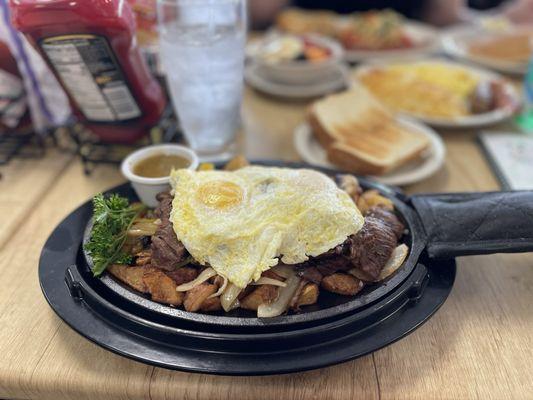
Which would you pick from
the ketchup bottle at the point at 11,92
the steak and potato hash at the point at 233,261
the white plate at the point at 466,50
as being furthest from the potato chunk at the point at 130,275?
the white plate at the point at 466,50

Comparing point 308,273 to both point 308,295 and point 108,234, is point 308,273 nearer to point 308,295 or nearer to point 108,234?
point 308,295

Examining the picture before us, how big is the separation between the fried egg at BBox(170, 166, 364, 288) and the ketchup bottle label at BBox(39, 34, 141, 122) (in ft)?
2.30

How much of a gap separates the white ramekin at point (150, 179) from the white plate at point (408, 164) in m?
0.65

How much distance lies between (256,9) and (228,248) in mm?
3550

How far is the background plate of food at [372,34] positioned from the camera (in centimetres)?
334

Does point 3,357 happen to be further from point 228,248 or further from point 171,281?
point 228,248

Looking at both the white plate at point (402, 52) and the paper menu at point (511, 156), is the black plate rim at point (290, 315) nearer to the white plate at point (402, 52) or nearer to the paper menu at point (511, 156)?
the paper menu at point (511, 156)

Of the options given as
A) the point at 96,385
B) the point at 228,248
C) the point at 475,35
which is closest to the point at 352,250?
the point at 228,248

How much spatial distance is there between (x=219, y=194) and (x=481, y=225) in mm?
785

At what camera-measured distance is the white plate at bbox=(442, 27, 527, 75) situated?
10.2 ft

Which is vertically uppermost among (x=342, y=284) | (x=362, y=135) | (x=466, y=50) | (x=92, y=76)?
(x=92, y=76)

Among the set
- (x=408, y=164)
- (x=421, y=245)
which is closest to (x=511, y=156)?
(x=408, y=164)

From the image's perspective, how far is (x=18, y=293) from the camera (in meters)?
1.45

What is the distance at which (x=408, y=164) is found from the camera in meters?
2.19
